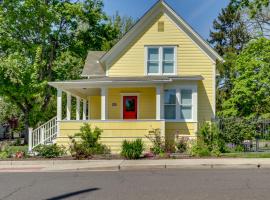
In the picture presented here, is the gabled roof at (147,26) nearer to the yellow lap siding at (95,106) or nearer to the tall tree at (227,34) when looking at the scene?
the yellow lap siding at (95,106)

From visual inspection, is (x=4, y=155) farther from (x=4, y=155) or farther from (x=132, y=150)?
(x=132, y=150)

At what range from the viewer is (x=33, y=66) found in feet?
89.3

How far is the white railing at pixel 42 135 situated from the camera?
19.4 m

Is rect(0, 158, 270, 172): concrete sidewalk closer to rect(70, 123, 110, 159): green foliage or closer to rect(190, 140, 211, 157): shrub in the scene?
rect(190, 140, 211, 157): shrub

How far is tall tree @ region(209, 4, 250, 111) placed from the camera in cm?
4749

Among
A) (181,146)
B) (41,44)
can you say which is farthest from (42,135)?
(41,44)

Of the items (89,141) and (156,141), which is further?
(156,141)

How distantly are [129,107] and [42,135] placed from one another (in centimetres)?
570

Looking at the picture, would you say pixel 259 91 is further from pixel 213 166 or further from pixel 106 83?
pixel 213 166

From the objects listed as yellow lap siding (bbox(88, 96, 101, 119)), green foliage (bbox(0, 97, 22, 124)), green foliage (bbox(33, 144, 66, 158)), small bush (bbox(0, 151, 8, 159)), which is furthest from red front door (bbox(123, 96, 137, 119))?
green foliage (bbox(0, 97, 22, 124))

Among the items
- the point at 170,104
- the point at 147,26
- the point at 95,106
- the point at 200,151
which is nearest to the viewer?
the point at 200,151

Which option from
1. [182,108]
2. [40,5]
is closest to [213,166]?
[182,108]

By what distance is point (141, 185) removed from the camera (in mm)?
9953

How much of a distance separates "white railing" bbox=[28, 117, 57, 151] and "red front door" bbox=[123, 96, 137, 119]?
437cm
